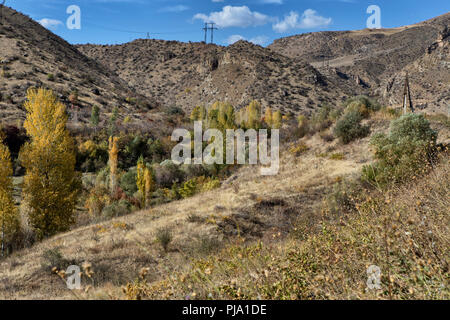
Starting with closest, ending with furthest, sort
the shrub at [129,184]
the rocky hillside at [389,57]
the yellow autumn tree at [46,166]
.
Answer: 1. the yellow autumn tree at [46,166]
2. the shrub at [129,184]
3. the rocky hillside at [389,57]

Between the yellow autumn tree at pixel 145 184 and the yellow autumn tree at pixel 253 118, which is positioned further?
the yellow autumn tree at pixel 253 118

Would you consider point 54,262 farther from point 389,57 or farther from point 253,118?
point 389,57

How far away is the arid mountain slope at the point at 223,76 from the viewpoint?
67.8 m

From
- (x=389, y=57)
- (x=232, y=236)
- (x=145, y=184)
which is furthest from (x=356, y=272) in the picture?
(x=389, y=57)

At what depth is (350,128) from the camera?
19344mm

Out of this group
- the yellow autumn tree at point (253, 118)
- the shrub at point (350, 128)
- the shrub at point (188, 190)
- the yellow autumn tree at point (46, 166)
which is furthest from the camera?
the yellow autumn tree at point (253, 118)

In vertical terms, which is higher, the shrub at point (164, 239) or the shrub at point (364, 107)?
the shrub at point (364, 107)

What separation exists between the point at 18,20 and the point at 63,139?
71.6 meters

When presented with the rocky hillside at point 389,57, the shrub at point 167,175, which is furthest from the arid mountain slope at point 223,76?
the shrub at point 167,175

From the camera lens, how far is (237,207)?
46.9ft

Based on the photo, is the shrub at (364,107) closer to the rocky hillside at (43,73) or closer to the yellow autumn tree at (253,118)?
the yellow autumn tree at (253,118)

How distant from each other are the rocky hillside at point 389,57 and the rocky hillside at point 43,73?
49496mm

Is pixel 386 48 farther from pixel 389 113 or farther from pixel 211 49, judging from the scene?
pixel 389 113

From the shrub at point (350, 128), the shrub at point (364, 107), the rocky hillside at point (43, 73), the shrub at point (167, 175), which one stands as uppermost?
the rocky hillside at point (43, 73)
